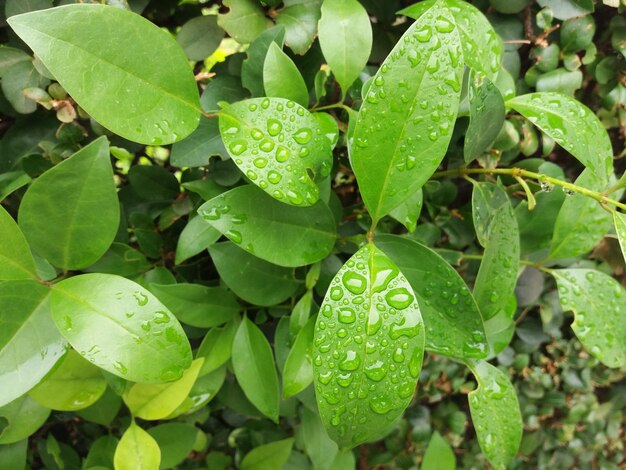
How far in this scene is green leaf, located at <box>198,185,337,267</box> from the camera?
0.52m

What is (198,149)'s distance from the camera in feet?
1.97

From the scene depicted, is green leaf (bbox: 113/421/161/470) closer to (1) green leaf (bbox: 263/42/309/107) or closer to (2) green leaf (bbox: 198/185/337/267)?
(2) green leaf (bbox: 198/185/337/267)

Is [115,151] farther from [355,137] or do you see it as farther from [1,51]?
[355,137]

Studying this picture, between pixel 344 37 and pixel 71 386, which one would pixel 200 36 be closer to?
pixel 344 37

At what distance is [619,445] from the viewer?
1.29 m

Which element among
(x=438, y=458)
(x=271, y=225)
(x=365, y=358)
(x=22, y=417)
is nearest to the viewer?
(x=365, y=358)

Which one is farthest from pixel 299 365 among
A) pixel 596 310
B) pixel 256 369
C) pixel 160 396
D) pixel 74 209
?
pixel 596 310

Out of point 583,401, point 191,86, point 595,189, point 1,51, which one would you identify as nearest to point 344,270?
point 191,86

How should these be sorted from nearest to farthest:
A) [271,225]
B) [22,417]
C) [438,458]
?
1. [271,225]
2. [22,417]
3. [438,458]

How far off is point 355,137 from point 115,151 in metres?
0.33

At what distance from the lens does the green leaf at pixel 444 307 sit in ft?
1.80

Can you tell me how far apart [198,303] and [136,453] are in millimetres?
208

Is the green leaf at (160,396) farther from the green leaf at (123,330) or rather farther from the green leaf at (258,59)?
the green leaf at (258,59)

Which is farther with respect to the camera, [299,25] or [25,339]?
[299,25]
